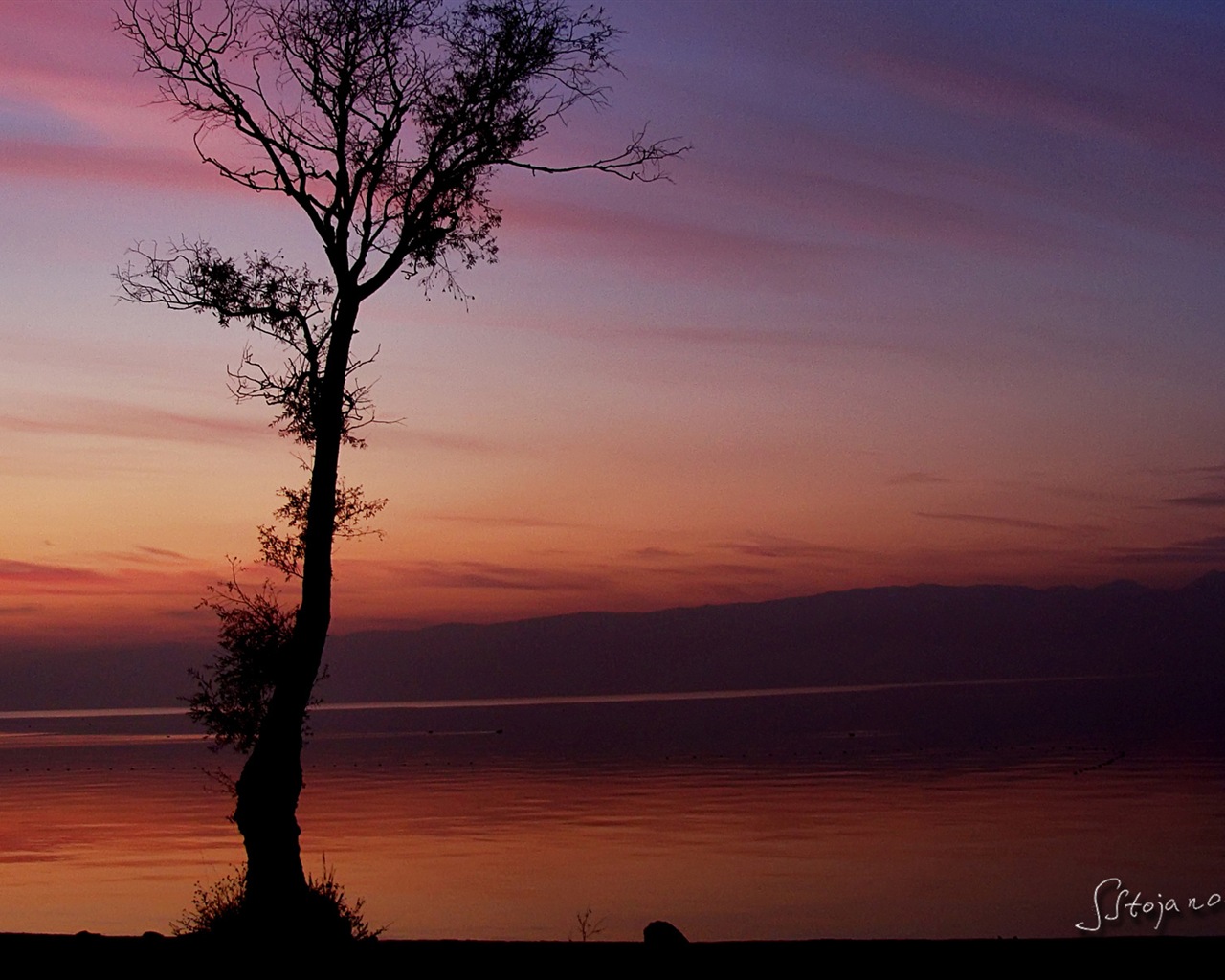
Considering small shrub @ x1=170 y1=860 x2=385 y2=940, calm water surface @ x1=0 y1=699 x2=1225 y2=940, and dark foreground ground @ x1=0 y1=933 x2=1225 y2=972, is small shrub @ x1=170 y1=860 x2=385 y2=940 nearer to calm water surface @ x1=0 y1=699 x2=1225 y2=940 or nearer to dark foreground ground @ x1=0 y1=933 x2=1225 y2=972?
dark foreground ground @ x1=0 y1=933 x2=1225 y2=972

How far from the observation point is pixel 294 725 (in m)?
18.7

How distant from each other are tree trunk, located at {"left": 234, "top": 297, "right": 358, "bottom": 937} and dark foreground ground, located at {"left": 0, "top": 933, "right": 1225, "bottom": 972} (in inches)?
94.0

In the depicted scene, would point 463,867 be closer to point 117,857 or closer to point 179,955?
point 117,857

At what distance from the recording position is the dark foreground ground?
1389cm

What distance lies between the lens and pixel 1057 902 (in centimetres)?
3250

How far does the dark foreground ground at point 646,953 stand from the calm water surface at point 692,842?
14346 mm

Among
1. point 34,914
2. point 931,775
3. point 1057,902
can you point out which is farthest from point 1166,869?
point 931,775

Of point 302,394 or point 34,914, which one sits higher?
point 302,394

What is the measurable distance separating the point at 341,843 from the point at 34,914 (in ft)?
44.4
